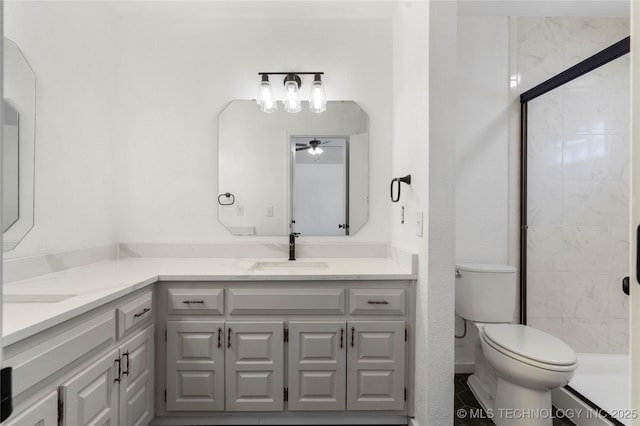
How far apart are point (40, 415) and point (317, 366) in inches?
45.2

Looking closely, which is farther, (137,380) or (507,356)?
(507,356)

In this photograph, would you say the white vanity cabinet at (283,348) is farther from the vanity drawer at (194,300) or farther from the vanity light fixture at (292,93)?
the vanity light fixture at (292,93)

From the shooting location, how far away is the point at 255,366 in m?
1.80

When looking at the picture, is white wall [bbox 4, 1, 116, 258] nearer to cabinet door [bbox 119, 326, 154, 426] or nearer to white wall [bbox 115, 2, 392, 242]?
white wall [bbox 115, 2, 392, 242]

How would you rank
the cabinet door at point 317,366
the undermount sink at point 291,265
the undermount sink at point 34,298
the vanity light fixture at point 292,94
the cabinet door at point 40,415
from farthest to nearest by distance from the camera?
1. the vanity light fixture at point 292,94
2. the undermount sink at point 291,265
3. the cabinet door at point 317,366
4. the undermount sink at point 34,298
5. the cabinet door at point 40,415

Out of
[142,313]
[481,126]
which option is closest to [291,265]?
[142,313]

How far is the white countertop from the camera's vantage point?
1136 mm

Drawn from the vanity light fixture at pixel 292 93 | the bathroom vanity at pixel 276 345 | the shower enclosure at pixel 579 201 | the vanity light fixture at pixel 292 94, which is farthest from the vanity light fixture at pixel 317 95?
the shower enclosure at pixel 579 201

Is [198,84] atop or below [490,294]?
atop

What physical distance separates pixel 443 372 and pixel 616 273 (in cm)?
165

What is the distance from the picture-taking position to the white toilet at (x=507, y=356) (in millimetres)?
1626

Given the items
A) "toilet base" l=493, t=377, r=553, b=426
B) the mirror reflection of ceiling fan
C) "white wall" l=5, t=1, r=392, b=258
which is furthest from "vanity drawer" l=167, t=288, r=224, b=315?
"toilet base" l=493, t=377, r=553, b=426

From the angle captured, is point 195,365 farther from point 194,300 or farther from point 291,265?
point 291,265

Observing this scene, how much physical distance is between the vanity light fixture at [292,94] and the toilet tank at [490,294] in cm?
149
